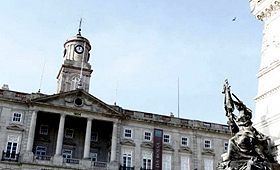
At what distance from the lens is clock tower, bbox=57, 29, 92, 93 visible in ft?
192

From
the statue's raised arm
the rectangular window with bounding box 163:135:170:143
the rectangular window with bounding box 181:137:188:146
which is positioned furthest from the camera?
the rectangular window with bounding box 181:137:188:146

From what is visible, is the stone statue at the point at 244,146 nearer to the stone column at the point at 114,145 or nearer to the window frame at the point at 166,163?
the stone column at the point at 114,145

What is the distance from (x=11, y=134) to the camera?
1811 inches

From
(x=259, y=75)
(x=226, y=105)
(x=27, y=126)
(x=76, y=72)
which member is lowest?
(x=226, y=105)

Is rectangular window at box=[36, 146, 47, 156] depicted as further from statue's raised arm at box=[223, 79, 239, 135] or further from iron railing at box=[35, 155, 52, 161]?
statue's raised arm at box=[223, 79, 239, 135]

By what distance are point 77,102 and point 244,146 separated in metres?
39.7

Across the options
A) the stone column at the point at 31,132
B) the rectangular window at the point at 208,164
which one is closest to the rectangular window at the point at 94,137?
the stone column at the point at 31,132

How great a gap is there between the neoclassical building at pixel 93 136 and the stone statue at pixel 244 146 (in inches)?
1450

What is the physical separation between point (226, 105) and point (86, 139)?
3792cm

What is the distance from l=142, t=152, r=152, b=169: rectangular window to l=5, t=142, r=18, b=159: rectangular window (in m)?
14.5

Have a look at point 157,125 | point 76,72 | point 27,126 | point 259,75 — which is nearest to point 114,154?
point 157,125

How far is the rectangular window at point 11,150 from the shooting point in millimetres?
45003

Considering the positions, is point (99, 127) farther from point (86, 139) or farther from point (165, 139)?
point (165, 139)

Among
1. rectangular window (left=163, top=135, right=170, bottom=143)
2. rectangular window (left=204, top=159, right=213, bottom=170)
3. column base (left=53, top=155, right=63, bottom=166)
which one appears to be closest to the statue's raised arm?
column base (left=53, top=155, right=63, bottom=166)
